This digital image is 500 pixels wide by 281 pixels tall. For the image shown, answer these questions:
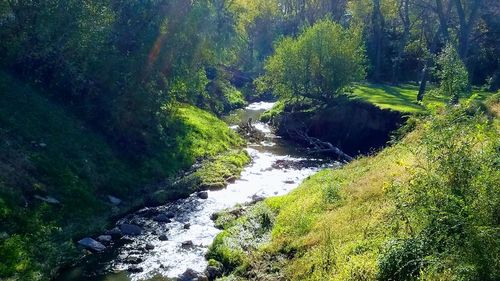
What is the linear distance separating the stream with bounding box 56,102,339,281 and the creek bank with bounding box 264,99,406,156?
8.06 meters

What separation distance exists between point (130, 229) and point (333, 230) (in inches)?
495

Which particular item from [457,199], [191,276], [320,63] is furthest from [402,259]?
[320,63]

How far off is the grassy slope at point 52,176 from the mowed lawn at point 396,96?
2136cm

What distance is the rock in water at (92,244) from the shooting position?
2446 centimetres

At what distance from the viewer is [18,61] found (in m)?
36.2

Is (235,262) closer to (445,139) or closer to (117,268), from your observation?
(117,268)

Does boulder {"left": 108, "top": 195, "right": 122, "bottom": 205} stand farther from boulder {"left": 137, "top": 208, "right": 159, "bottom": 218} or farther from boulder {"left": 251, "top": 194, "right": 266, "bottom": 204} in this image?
boulder {"left": 251, "top": 194, "right": 266, "bottom": 204}

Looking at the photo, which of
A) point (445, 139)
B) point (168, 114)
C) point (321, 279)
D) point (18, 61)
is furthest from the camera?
point (168, 114)

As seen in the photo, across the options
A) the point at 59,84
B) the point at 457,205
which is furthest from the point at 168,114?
the point at 457,205

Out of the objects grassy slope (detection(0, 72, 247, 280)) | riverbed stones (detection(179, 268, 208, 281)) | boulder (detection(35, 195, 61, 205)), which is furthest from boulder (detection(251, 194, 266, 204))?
boulder (detection(35, 195, 61, 205))

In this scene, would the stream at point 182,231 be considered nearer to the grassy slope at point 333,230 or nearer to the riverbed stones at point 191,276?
the riverbed stones at point 191,276

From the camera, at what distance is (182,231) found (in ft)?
91.3

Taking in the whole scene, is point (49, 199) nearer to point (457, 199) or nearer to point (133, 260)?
point (133, 260)

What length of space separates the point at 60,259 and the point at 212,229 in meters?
9.18
